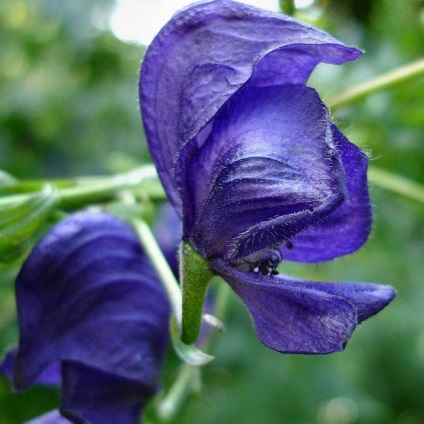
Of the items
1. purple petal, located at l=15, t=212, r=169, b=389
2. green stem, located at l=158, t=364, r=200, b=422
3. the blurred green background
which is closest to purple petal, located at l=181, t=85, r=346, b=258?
purple petal, located at l=15, t=212, r=169, b=389

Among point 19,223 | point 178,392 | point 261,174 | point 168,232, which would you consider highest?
point 261,174

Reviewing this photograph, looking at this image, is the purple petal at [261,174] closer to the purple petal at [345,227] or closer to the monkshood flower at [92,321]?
the purple petal at [345,227]

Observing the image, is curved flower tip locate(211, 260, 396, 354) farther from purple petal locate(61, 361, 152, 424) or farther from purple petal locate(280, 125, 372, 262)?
purple petal locate(61, 361, 152, 424)

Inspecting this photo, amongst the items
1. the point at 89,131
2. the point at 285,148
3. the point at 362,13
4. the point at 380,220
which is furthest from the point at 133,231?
the point at 362,13

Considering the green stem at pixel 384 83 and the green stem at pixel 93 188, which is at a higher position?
the green stem at pixel 384 83

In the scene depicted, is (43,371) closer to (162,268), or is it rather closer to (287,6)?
(162,268)

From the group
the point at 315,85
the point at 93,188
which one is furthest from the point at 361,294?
the point at 315,85

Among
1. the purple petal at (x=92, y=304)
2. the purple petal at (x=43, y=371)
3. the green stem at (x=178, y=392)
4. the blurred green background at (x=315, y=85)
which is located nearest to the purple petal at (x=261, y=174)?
the purple petal at (x=92, y=304)
